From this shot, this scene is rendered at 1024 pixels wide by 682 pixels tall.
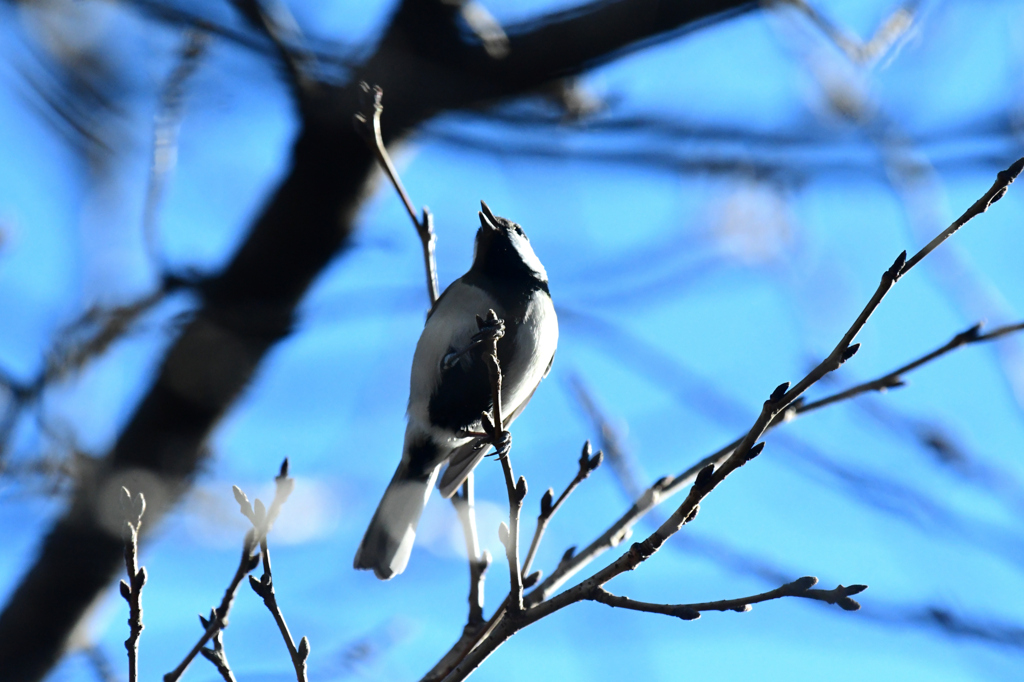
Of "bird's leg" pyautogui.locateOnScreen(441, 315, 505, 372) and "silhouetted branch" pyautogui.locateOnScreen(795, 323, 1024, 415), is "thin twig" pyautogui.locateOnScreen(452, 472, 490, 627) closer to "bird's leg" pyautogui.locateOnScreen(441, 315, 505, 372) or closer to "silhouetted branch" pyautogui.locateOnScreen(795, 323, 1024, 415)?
"bird's leg" pyautogui.locateOnScreen(441, 315, 505, 372)

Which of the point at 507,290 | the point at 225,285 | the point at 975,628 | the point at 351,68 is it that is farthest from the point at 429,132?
the point at 975,628

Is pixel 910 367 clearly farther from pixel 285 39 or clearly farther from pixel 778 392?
pixel 285 39

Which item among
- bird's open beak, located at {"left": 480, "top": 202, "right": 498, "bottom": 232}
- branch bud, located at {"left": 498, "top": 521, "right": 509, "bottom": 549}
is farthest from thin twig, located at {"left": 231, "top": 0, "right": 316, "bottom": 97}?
branch bud, located at {"left": 498, "top": 521, "right": 509, "bottom": 549}

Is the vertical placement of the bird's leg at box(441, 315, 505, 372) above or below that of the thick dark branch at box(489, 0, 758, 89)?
below

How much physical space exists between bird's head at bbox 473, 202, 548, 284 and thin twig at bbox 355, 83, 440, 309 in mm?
314

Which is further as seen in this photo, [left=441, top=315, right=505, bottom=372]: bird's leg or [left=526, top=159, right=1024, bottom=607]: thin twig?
[left=441, top=315, right=505, bottom=372]: bird's leg

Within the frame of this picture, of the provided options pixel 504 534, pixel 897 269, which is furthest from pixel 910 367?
pixel 504 534

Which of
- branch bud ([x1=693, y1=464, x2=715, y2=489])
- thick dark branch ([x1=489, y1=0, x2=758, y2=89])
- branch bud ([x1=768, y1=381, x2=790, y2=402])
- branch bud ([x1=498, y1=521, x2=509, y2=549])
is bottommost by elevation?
branch bud ([x1=498, y1=521, x2=509, y2=549])

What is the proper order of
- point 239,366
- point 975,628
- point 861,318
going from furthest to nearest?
point 239,366 → point 975,628 → point 861,318

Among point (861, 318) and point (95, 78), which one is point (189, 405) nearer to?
point (95, 78)

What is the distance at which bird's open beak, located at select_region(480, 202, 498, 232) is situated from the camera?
272cm

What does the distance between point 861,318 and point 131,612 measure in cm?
140

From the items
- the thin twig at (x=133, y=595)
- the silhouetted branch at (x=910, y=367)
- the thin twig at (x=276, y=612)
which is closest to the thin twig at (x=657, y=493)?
the silhouetted branch at (x=910, y=367)

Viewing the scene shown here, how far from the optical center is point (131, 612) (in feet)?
4.92
